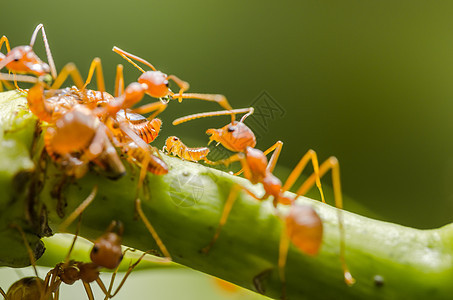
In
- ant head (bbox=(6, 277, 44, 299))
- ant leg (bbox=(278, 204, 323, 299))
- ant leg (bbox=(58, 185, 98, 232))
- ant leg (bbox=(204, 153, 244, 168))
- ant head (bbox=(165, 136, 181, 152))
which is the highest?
ant leg (bbox=(278, 204, 323, 299))

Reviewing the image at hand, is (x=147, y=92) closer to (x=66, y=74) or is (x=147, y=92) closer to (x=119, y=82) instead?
(x=119, y=82)

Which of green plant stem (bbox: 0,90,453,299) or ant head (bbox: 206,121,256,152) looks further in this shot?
ant head (bbox: 206,121,256,152)

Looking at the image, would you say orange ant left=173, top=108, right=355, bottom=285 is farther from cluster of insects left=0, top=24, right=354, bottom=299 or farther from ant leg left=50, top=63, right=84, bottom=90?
ant leg left=50, top=63, right=84, bottom=90

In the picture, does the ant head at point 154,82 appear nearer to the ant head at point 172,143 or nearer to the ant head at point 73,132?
the ant head at point 172,143

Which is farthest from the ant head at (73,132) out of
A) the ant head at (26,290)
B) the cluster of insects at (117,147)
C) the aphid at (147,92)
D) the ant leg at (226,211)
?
the ant head at (26,290)

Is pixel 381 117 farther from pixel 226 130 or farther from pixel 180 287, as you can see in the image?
pixel 226 130

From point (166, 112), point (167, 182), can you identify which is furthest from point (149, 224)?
point (166, 112)

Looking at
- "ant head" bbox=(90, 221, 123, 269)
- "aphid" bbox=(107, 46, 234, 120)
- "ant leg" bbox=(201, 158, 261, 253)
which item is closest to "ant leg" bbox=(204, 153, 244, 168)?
"aphid" bbox=(107, 46, 234, 120)
